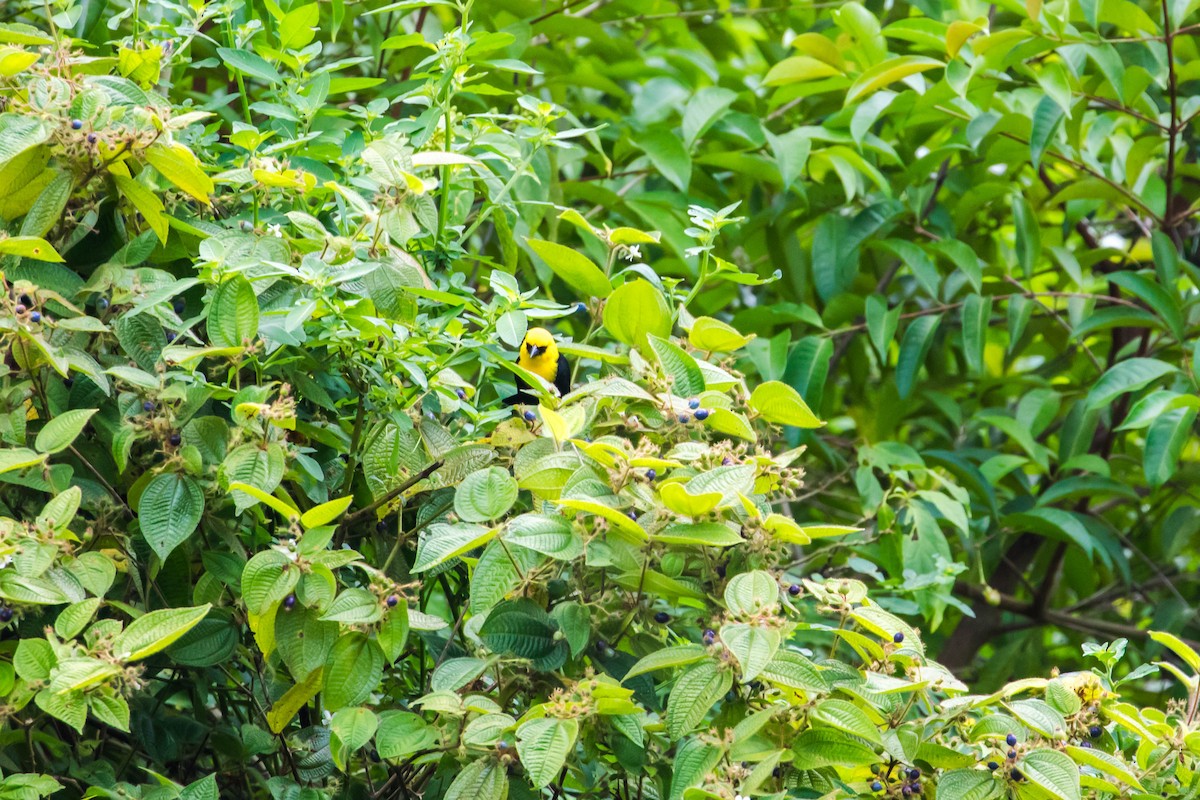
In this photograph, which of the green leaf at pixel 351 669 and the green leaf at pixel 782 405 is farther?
the green leaf at pixel 782 405

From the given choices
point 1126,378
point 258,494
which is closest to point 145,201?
point 258,494

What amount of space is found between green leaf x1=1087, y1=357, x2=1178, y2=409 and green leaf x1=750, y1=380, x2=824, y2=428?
116 cm

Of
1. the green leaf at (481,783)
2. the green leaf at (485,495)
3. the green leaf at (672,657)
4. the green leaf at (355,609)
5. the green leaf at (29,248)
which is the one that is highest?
the green leaf at (29,248)

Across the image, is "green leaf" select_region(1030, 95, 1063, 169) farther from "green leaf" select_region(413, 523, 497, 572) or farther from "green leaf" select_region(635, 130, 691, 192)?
"green leaf" select_region(413, 523, 497, 572)

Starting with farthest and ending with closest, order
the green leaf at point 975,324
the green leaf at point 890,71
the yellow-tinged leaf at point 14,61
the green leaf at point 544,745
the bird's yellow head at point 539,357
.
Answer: the green leaf at point 975,324 < the green leaf at point 890,71 < the bird's yellow head at point 539,357 < the yellow-tinged leaf at point 14,61 < the green leaf at point 544,745

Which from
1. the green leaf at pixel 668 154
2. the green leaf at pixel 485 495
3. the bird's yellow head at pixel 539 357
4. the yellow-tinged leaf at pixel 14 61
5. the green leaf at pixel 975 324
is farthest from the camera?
the green leaf at pixel 975 324

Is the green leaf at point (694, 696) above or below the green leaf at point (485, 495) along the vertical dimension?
below

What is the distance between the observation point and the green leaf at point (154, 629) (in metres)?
1.04

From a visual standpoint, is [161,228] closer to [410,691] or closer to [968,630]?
[410,691]

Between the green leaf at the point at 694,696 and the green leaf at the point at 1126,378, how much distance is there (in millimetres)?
1391

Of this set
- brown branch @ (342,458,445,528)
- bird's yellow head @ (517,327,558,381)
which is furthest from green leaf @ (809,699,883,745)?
bird's yellow head @ (517,327,558,381)

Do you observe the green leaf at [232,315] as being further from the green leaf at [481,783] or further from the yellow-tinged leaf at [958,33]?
the yellow-tinged leaf at [958,33]

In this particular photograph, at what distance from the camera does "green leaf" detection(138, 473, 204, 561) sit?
113cm

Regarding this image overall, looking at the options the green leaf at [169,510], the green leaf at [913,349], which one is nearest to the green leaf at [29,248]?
the green leaf at [169,510]
